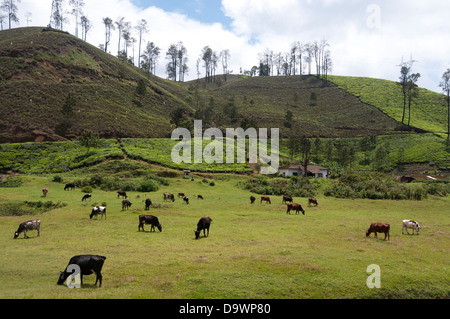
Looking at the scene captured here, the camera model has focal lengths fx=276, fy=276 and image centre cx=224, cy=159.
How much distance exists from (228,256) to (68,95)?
8231 cm

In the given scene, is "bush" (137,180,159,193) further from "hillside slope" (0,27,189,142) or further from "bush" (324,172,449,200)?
"hillside slope" (0,27,189,142)

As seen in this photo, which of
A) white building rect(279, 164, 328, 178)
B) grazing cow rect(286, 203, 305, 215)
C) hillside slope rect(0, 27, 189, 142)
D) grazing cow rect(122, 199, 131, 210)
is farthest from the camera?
hillside slope rect(0, 27, 189, 142)

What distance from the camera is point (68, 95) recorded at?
79.2 m

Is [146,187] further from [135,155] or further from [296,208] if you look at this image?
[296,208]

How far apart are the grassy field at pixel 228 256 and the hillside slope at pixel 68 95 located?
53188 millimetres

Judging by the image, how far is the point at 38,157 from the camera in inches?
2301

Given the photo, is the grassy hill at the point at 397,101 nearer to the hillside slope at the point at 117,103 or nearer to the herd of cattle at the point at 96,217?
the hillside slope at the point at 117,103

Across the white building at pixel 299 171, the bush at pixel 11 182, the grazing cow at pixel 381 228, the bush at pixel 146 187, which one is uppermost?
the white building at pixel 299 171

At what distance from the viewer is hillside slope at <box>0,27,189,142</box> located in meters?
73.2

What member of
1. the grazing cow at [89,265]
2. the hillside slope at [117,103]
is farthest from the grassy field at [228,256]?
the hillside slope at [117,103]

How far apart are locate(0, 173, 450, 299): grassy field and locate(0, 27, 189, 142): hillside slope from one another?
175 ft

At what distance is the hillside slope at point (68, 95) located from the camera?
240ft

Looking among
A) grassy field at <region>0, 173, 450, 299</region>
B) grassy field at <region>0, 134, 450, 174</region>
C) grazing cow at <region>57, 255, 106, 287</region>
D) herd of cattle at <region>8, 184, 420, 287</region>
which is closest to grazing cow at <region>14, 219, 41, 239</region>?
herd of cattle at <region>8, 184, 420, 287</region>
